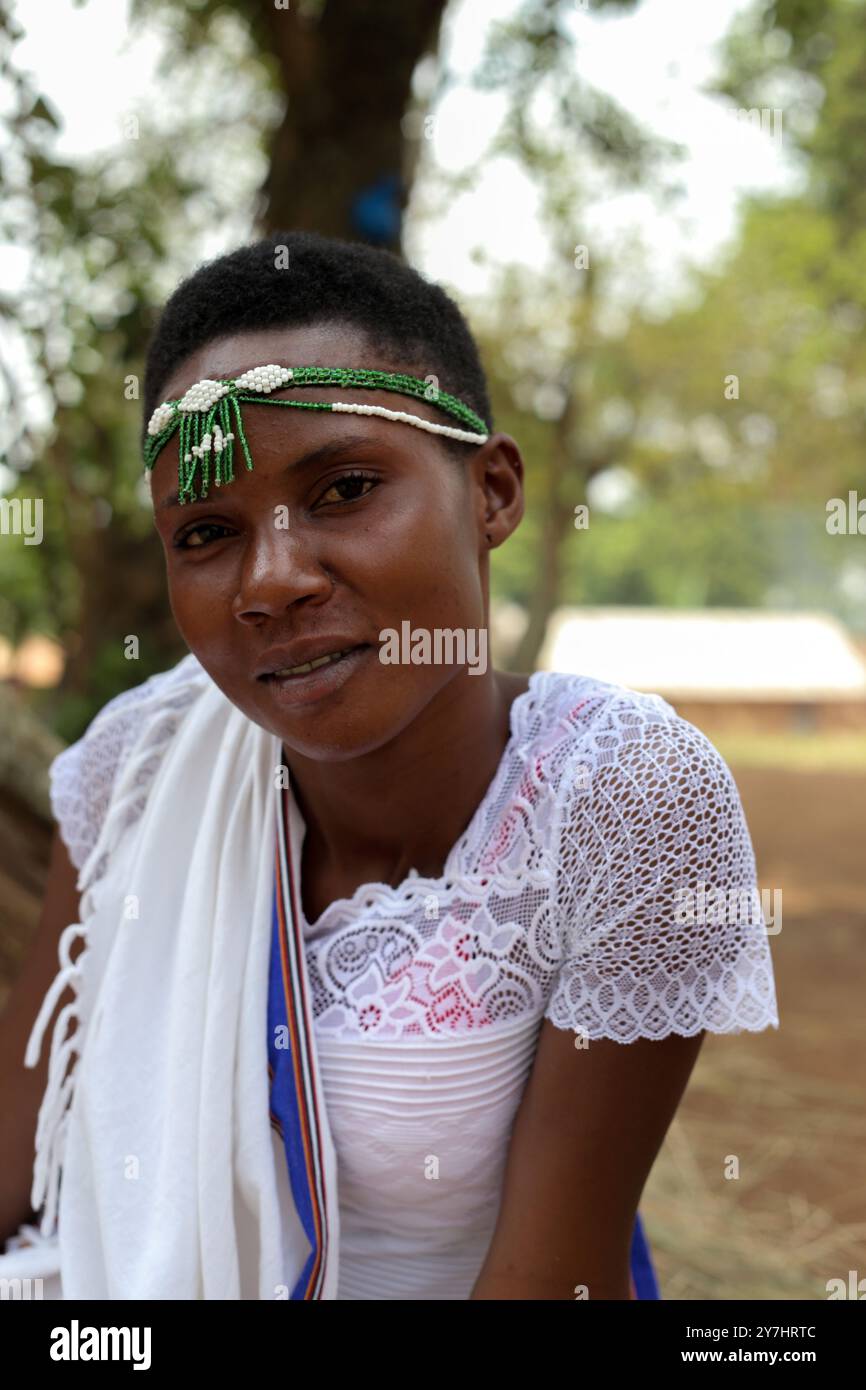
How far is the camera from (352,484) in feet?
4.93

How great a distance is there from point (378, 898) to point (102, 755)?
0.62 meters

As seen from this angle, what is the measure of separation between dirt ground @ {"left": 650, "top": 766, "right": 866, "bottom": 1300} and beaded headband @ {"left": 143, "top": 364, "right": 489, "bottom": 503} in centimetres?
252

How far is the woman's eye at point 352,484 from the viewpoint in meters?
1.50

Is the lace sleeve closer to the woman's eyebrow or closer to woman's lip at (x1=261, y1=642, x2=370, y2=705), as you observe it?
woman's lip at (x1=261, y1=642, x2=370, y2=705)

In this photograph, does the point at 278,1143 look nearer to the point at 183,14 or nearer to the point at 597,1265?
the point at 597,1265

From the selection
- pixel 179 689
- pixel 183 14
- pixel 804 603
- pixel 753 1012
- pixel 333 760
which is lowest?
pixel 753 1012

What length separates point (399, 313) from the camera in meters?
1.60

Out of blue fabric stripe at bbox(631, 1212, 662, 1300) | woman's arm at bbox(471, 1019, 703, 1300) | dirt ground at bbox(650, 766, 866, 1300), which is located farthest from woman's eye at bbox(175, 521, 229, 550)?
dirt ground at bbox(650, 766, 866, 1300)

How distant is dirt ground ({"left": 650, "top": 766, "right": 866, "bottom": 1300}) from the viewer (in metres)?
3.34

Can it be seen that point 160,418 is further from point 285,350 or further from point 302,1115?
point 302,1115

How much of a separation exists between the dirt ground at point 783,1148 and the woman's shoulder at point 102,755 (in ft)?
6.65
